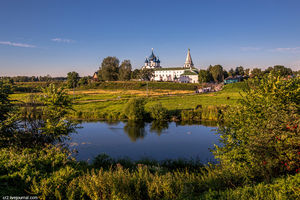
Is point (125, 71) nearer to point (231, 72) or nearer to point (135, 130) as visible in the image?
point (231, 72)

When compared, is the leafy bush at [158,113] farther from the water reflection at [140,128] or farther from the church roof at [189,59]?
the church roof at [189,59]

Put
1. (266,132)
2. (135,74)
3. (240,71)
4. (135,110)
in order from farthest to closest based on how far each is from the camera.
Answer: (240,71)
(135,74)
(135,110)
(266,132)

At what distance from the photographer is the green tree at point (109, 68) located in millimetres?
128750

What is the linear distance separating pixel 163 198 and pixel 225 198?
261cm

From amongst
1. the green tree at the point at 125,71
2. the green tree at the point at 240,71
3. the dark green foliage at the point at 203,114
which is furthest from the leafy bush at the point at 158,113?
the green tree at the point at 240,71

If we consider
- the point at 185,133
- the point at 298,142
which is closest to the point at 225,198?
the point at 298,142

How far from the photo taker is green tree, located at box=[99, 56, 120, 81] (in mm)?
128750

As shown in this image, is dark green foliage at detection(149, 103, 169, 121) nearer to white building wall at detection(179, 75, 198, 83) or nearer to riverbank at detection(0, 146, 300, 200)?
riverbank at detection(0, 146, 300, 200)

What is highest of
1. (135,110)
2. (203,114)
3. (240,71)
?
(240,71)

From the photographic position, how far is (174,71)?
170 m

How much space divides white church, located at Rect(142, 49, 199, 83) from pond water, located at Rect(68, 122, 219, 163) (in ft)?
367

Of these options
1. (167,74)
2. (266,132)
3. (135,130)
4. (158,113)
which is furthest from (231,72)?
(266,132)

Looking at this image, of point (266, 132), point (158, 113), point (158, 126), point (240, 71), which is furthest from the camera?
point (240, 71)

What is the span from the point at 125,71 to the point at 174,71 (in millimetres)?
56546
